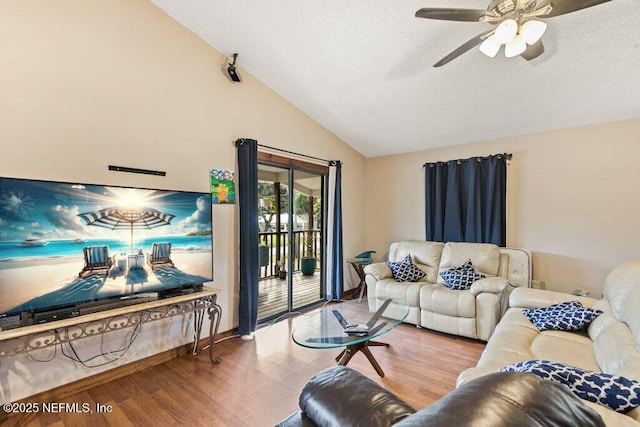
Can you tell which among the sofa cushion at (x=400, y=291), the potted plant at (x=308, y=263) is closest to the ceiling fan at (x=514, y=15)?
the sofa cushion at (x=400, y=291)

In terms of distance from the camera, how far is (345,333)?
91.0 inches

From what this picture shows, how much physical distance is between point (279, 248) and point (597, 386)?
12.3ft

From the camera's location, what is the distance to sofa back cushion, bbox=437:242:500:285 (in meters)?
3.53

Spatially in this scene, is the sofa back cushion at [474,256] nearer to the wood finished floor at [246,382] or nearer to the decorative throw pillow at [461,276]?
the decorative throw pillow at [461,276]

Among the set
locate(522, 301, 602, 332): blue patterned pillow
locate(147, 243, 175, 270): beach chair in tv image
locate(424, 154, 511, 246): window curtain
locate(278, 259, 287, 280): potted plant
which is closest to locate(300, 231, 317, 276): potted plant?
locate(278, 259, 287, 280): potted plant

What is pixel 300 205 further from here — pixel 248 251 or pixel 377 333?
pixel 377 333

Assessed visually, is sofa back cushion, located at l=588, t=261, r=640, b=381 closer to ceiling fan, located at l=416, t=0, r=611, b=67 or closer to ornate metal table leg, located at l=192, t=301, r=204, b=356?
ceiling fan, located at l=416, t=0, r=611, b=67

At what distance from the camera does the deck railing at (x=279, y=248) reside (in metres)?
4.21

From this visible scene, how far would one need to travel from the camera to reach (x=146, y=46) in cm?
256

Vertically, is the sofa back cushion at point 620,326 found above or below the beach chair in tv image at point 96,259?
below

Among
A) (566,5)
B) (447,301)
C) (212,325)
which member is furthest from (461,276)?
(212,325)

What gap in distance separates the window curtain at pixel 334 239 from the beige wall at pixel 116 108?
1.39 meters

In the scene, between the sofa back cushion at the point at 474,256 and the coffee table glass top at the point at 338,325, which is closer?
the coffee table glass top at the point at 338,325

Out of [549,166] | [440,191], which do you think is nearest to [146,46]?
[440,191]
